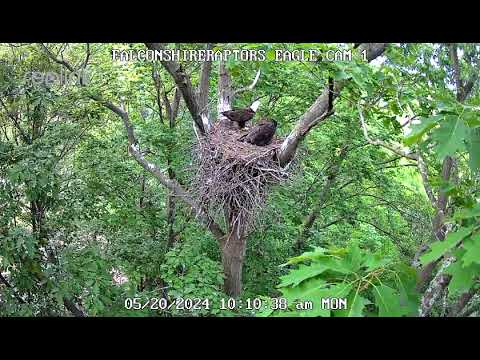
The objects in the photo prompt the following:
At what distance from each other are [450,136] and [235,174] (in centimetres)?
173

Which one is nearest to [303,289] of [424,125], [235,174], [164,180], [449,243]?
[449,243]

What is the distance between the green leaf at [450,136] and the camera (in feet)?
3.60

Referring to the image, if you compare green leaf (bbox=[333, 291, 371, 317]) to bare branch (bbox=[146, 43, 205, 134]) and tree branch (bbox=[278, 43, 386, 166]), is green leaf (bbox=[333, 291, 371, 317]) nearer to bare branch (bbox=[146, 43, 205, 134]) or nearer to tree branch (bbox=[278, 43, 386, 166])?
tree branch (bbox=[278, 43, 386, 166])

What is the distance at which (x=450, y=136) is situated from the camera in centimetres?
111

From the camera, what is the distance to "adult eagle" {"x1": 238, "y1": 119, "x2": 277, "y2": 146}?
2928 mm

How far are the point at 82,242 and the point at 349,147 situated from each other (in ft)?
6.46

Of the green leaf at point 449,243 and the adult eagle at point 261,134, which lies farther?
the adult eagle at point 261,134

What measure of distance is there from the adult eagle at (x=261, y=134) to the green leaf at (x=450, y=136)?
72.0 inches

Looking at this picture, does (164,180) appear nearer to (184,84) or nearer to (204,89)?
(204,89)

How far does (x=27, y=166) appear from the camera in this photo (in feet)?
8.18

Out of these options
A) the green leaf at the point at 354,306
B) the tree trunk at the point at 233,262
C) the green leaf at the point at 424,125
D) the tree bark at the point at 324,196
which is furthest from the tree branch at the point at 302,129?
the green leaf at the point at 354,306

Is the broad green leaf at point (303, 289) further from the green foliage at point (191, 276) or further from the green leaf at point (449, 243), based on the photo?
the green foliage at point (191, 276)

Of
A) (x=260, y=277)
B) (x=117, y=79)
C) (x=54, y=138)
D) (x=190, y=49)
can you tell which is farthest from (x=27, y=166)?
(x=260, y=277)

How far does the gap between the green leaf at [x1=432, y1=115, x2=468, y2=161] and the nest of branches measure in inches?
65.2
